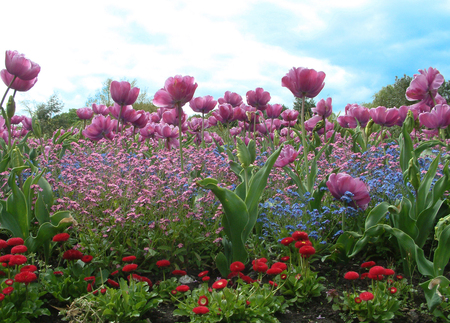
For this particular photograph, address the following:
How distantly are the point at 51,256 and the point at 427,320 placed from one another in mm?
2712

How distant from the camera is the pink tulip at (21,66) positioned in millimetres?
3260

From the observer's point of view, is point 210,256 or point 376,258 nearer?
point 210,256

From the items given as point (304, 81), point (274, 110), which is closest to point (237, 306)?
point (304, 81)

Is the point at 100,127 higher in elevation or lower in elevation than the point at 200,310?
higher

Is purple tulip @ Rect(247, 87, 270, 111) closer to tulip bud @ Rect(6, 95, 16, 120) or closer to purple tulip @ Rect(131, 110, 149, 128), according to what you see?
purple tulip @ Rect(131, 110, 149, 128)

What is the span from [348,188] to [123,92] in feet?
8.19

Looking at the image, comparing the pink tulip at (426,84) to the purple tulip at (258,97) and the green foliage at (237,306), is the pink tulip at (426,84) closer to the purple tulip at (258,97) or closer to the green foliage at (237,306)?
the purple tulip at (258,97)

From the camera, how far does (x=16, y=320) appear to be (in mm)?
2047

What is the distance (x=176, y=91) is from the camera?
2.93 m

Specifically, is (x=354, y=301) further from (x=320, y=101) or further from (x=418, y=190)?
(x=320, y=101)

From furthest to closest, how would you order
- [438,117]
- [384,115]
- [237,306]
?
[384,115]
[438,117]
[237,306]

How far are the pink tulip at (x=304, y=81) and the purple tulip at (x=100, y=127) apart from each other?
8.65 feet

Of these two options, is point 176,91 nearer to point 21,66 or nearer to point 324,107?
point 21,66

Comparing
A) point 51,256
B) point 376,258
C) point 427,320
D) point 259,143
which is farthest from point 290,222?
point 259,143
